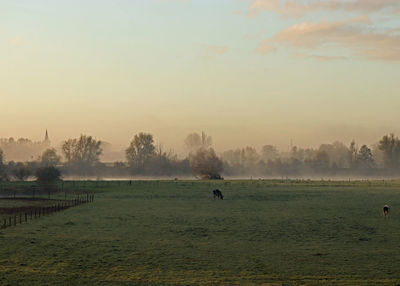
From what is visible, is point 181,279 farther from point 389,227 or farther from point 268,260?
point 389,227

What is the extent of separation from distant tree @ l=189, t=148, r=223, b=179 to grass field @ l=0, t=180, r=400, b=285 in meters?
114

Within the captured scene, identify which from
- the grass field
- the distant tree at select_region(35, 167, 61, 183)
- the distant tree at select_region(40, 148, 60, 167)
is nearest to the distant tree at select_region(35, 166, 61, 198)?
the distant tree at select_region(35, 167, 61, 183)

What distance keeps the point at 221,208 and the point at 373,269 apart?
1141 inches

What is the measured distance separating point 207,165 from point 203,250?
13183 centimetres

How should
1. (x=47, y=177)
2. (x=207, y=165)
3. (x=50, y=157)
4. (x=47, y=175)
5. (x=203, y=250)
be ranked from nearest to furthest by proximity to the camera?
(x=203, y=250), (x=47, y=177), (x=47, y=175), (x=207, y=165), (x=50, y=157)

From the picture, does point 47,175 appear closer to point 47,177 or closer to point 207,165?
point 47,177

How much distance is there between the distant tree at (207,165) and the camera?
509ft

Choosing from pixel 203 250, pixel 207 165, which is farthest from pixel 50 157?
pixel 203 250

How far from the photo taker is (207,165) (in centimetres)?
15675

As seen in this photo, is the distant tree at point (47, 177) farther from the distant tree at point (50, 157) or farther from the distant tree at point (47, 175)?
the distant tree at point (50, 157)

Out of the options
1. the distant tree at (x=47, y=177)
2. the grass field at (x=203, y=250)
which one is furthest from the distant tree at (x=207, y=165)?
the grass field at (x=203, y=250)

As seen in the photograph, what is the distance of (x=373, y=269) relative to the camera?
2048 cm

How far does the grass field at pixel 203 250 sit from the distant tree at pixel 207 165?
11429cm

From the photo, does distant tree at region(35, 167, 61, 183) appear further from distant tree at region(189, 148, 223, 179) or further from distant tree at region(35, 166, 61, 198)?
distant tree at region(189, 148, 223, 179)
